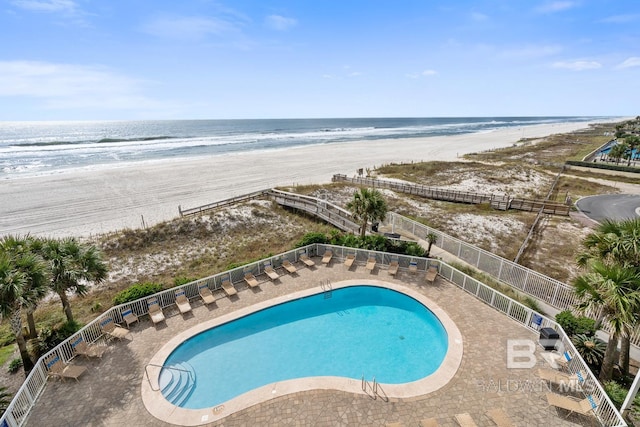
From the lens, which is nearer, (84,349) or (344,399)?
(344,399)

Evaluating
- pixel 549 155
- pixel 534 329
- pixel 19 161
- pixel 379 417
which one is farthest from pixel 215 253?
pixel 549 155

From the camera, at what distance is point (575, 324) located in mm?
12133

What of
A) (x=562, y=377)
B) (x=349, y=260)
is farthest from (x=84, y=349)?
(x=562, y=377)

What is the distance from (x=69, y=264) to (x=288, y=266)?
404 inches

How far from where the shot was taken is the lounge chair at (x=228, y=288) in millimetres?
15961

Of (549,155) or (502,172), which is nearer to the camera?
(502,172)

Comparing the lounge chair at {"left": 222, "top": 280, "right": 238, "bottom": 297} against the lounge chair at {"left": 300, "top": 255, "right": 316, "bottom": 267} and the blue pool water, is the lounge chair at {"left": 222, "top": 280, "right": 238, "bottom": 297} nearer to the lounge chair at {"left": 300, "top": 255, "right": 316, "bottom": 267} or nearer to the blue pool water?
the blue pool water

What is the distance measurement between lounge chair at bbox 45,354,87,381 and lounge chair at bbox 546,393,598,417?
1570 centimetres

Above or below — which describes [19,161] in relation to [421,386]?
above

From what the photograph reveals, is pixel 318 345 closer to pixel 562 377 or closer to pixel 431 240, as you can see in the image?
pixel 562 377

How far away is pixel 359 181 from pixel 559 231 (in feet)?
70.5

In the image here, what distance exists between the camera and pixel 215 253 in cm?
2214

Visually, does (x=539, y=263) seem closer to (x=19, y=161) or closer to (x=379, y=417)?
(x=379, y=417)

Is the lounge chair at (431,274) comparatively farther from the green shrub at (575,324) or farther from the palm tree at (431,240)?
the green shrub at (575,324)
